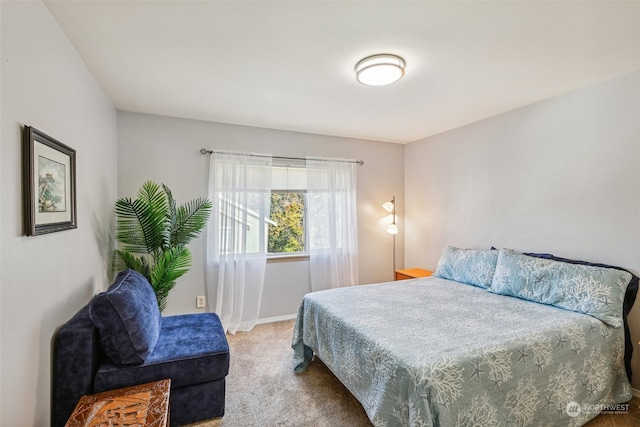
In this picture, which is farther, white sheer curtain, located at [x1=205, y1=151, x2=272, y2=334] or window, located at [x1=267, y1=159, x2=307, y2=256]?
window, located at [x1=267, y1=159, x2=307, y2=256]

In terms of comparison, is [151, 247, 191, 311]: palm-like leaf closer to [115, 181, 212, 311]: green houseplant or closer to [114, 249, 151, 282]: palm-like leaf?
[115, 181, 212, 311]: green houseplant

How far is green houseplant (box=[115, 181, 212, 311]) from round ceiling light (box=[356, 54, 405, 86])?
1.80 m

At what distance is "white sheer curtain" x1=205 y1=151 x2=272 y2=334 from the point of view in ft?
10.9

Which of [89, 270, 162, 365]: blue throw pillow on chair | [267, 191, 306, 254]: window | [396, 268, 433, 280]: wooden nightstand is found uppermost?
[267, 191, 306, 254]: window

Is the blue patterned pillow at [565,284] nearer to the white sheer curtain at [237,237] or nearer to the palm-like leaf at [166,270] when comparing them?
the white sheer curtain at [237,237]

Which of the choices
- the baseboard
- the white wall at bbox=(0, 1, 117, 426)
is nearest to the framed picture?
the white wall at bbox=(0, 1, 117, 426)

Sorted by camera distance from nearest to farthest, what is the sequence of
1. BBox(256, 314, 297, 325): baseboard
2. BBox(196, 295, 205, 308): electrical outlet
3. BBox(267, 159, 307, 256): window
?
1. BBox(196, 295, 205, 308): electrical outlet
2. BBox(256, 314, 297, 325): baseboard
3. BBox(267, 159, 307, 256): window

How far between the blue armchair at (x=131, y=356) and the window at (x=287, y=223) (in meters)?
1.70

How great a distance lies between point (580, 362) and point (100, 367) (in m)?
2.84

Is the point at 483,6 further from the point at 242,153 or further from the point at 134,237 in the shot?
the point at 134,237

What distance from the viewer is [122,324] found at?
1707 mm

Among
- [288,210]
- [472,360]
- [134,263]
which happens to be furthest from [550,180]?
[134,263]

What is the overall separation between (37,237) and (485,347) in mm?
2318

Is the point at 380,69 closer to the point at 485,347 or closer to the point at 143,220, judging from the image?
the point at 485,347
